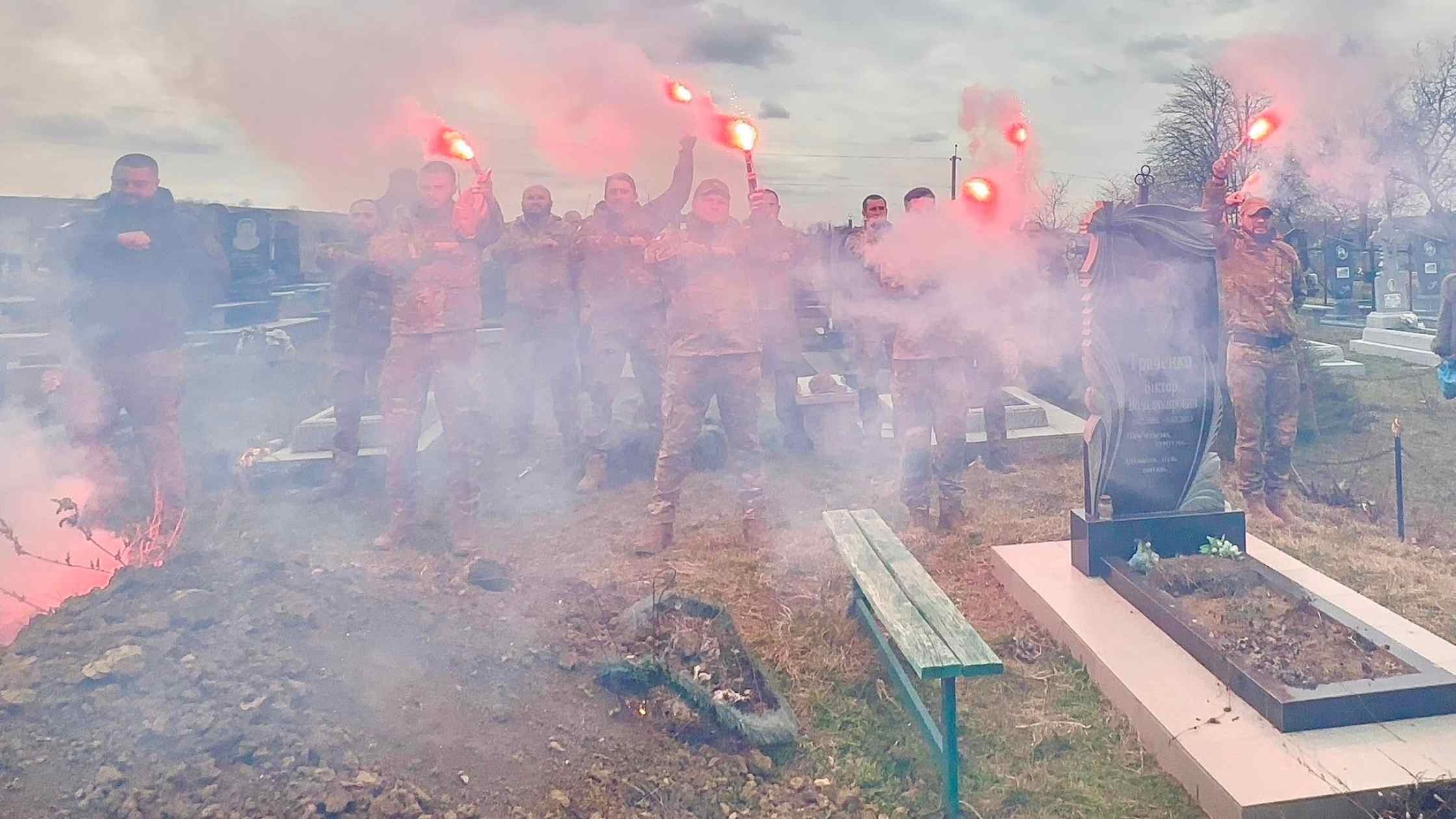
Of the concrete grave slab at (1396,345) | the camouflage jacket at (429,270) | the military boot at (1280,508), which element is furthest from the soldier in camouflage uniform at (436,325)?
the concrete grave slab at (1396,345)

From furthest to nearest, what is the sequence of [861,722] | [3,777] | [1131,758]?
[861,722] < [1131,758] < [3,777]

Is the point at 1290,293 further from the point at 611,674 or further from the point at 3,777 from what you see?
the point at 3,777

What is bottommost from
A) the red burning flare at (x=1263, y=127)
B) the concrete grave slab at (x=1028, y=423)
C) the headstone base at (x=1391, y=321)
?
the concrete grave slab at (x=1028, y=423)

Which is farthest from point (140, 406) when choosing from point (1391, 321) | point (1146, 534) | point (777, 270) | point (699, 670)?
point (1391, 321)

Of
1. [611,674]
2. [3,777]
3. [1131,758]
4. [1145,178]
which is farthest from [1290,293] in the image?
[3,777]

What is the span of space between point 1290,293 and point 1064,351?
3.31 meters

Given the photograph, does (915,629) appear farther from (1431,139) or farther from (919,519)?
(1431,139)

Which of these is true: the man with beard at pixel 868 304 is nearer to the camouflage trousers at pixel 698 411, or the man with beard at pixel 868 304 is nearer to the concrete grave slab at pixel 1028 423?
the concrete grave slab at pixel 1028 423

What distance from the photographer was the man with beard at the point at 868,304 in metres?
6.40

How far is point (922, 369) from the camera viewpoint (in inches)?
244

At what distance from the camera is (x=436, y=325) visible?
5.88m

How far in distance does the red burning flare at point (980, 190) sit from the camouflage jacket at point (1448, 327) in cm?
323

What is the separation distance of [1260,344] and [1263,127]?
4.88 feet

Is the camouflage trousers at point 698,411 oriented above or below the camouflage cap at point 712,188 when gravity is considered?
below
